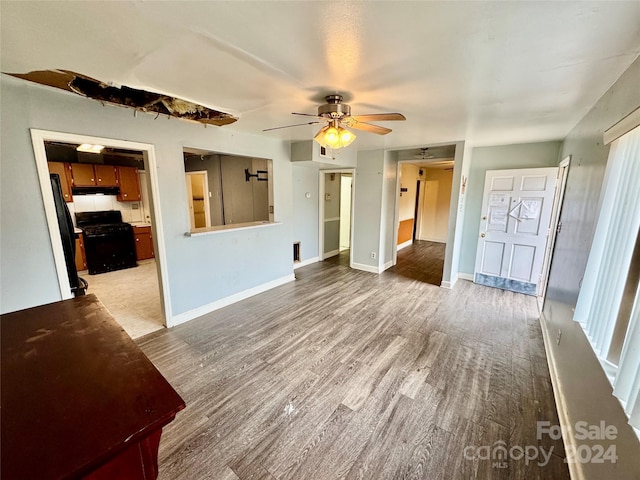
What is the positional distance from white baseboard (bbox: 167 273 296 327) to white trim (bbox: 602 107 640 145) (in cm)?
391

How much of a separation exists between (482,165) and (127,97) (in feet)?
15.6

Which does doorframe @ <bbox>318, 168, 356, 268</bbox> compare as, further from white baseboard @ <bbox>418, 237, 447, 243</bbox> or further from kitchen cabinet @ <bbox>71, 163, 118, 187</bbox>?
kitchen cabinet @ <bbox>71, 163, 118, 187</bbox>

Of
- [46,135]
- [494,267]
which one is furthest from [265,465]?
[494,267]

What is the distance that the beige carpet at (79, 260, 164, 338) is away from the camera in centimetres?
306

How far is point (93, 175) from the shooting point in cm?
484

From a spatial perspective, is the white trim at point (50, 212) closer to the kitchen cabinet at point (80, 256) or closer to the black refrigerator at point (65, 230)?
the black refrigerator at point (65, 230)

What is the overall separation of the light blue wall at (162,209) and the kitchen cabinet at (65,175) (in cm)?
336

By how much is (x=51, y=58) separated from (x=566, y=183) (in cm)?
463

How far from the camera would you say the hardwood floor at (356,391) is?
153 cm

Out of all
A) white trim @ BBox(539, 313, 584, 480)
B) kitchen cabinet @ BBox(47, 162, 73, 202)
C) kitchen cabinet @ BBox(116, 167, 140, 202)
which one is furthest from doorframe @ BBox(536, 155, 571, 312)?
kitchen cabinet @ BBox(47, 162, 73, 202)

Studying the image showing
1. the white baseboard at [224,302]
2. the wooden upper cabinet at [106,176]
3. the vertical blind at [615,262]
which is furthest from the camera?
the wooden upper cabinet at [106,176]

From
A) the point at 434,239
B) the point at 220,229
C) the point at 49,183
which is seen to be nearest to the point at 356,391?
the point at 220,229

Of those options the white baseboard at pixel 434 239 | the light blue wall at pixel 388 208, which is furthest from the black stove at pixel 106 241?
the white baseboard at pixel 434 239

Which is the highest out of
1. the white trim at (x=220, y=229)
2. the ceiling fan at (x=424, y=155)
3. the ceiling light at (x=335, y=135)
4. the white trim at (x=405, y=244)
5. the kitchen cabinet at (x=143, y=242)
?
the ceiling fan at (x=424, y=155)
